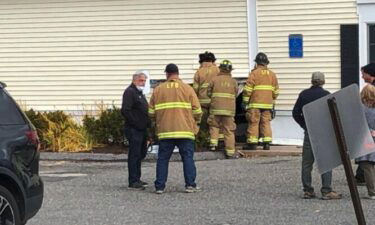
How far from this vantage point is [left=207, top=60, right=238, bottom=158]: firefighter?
14492 mm

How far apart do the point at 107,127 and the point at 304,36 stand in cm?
456

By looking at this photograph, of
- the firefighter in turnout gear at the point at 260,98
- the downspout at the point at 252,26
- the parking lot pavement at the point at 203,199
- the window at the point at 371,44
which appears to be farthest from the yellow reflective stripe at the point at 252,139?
the window at the point at 371,44

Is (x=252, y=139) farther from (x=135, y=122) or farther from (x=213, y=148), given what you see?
(x=135, y=122)

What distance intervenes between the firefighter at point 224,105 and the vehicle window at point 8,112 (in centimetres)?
715

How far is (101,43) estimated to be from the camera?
17.4m

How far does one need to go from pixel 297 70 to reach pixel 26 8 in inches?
261

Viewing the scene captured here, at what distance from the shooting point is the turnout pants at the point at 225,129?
575 inches

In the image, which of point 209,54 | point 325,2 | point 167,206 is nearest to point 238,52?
point 209,54

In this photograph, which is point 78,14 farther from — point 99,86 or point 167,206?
point 167,206

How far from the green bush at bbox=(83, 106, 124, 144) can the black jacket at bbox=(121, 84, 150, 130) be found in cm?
430

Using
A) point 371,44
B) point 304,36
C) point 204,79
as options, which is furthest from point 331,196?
point 304,36

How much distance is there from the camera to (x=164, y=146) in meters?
10.9

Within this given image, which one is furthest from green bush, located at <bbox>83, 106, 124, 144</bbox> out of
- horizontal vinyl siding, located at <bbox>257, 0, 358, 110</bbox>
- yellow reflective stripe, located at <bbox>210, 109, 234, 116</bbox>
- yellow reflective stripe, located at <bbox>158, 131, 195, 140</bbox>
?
yellow reflective stripe, located at <bbox>158, 131, 195, 140</bbox>

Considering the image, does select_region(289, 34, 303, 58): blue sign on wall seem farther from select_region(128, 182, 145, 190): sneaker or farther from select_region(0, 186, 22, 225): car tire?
select_region(0, 186, 22, 225): car tire
